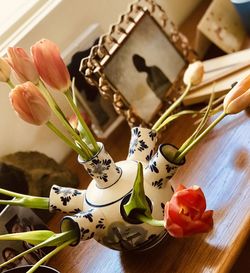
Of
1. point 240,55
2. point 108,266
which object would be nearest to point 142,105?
point 240,55

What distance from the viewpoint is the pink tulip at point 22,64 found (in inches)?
28.8

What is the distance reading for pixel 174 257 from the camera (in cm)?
78

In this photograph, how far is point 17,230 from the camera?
854mm

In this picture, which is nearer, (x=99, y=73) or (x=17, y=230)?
(x=17, y=230)

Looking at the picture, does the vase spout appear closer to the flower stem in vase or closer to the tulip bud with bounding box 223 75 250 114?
the flower stem in vase

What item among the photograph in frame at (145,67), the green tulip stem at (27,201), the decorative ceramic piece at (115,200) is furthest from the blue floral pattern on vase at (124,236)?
the photograph in frame at (145,67)

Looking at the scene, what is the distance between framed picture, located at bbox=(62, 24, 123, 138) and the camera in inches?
42.5

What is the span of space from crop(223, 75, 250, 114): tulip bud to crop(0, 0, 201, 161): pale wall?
473mm

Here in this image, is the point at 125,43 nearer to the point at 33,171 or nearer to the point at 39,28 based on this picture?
the point at 39,28

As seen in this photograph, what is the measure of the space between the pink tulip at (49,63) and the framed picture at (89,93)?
34 centimetres

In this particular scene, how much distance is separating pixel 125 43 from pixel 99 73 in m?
0.11

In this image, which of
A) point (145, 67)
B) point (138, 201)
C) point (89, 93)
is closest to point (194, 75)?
point (145, 67)

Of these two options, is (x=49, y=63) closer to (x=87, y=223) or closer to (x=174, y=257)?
(x=87, y=223)

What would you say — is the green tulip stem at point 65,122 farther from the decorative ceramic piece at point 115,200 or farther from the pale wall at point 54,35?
the pale wall at point 54,35
